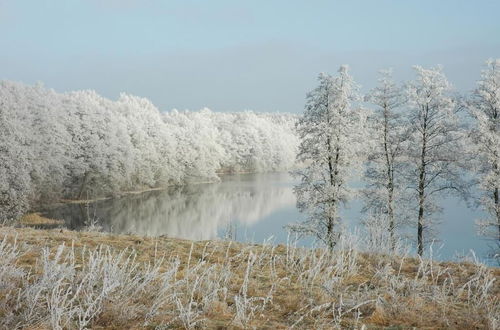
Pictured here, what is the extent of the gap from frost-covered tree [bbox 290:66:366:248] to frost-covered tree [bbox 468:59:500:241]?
5.27 meters

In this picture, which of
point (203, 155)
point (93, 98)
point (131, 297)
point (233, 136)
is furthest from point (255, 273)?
point (233, 136)

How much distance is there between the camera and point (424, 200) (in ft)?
69.8

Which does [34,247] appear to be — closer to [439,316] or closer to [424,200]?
[439,316]

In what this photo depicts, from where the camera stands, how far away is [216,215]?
126ft

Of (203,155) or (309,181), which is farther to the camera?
(203,155)

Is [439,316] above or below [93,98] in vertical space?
below

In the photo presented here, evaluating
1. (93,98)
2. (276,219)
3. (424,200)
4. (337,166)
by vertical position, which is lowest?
(276,219)

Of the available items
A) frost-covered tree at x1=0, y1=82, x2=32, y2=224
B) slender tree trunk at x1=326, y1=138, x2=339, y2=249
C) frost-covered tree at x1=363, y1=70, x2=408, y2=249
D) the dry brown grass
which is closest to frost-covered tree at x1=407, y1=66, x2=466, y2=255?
frost-covered tree at x1=363, y1=70, x2=408, y2=249

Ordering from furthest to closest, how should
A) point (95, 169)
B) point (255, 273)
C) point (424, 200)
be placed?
point (95, 169) → point (424, 200) → point (255, 273)

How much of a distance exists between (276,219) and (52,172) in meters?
21.0

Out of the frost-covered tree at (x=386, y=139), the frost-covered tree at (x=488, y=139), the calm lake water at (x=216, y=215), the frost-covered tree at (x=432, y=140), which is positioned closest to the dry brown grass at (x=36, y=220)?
the calm lake water at (x=216, y=215)

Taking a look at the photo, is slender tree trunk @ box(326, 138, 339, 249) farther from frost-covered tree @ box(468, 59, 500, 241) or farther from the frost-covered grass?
the frost-covered grass

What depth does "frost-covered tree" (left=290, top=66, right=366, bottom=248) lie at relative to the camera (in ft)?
71.7

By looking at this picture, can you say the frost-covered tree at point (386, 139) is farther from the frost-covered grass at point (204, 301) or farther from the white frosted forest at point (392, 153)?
the frost-covered grass at point (204, 301)
